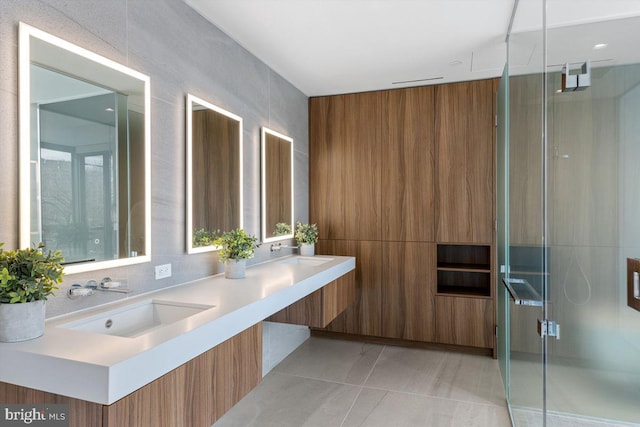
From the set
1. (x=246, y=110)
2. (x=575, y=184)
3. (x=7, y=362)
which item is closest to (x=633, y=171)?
(x=575, y=184)

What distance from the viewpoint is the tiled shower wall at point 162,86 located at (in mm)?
1381

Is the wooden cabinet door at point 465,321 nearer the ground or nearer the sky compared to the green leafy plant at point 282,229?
nearer the ground

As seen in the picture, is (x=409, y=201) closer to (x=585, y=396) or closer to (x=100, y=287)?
(x=585, y=396)

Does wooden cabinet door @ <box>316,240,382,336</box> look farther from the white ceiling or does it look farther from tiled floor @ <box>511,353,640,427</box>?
tiled floor @ <box>511,353,640,427</box>

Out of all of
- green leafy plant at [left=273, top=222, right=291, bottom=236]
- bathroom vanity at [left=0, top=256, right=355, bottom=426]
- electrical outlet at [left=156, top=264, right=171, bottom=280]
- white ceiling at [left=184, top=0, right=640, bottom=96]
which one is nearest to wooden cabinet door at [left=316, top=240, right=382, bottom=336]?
green leafy plant at [left=273, top=222, right=291, bottom=236]

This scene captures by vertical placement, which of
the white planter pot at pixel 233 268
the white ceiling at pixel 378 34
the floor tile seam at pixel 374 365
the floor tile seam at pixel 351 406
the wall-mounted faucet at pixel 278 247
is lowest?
the floor tile seam at pixel 374 365

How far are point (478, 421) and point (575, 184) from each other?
1.81 m

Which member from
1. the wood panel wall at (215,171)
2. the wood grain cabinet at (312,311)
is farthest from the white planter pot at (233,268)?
the wood grain cabinet at (312,311)

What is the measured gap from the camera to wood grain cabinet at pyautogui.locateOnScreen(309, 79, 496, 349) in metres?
3.51

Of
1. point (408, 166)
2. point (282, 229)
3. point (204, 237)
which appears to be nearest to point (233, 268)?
point (204, 237)

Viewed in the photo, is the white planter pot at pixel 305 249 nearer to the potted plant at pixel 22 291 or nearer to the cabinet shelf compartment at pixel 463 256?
the cabinet shelf compartment at pixel 463 256

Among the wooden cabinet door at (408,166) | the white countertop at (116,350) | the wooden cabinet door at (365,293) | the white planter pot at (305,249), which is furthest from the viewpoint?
the wooden cabinet door at (365,293)

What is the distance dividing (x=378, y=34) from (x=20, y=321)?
2.52 metres

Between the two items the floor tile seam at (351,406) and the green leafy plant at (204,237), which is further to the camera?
the floor tile seam at (351,406)
